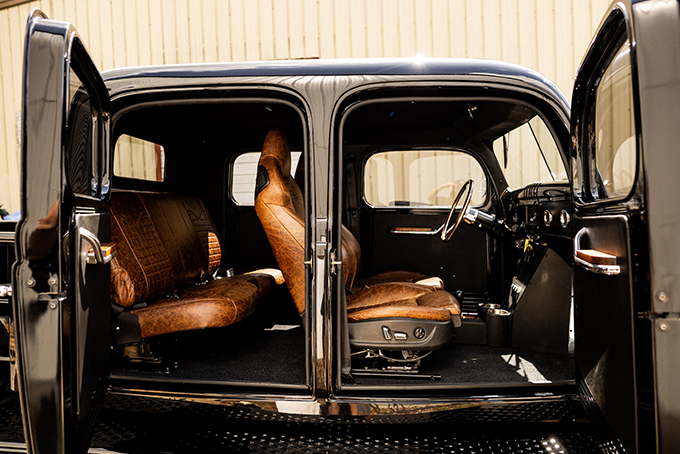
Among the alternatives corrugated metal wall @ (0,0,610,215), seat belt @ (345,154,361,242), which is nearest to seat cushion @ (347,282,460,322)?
Result: seat belt @ (345,154,361,242)

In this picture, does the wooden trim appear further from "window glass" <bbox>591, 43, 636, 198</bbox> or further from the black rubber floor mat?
"window glass" <bbox>591, 43, 636, 198</bbox>

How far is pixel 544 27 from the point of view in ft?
13.8

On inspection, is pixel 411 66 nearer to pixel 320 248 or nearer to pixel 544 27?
pixel 320 248

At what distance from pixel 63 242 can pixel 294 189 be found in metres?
1.44

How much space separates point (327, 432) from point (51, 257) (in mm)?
1154

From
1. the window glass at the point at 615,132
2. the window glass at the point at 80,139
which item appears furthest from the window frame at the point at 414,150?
the window glass at the point at 80,139

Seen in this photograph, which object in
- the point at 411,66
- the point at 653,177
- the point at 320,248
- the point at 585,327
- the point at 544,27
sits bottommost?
the point at 585,327

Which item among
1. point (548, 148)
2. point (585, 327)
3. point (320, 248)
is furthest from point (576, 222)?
point (320, 248)

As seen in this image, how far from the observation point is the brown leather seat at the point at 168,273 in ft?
6.26

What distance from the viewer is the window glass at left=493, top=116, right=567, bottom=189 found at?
208 centimetres

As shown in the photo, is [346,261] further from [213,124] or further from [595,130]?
[595,130]

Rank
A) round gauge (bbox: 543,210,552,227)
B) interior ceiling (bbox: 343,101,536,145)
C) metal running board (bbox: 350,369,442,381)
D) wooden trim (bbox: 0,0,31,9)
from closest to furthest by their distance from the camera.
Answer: metal running board (bbox: 350,369,442,381) → round gauge (bbox: 543,210,552,227) → interior ceiling (bbox: 343,101,536,145) → wooden trim (bbox: 0,0,31,9)

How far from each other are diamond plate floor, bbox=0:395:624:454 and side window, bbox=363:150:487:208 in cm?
166

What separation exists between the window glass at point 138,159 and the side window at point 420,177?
1444 millimetres
